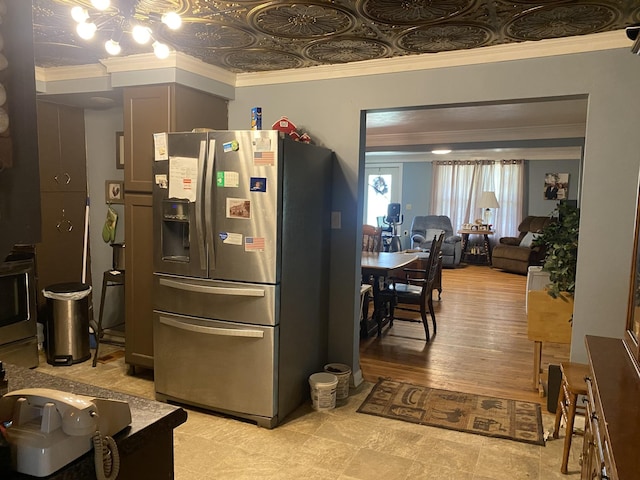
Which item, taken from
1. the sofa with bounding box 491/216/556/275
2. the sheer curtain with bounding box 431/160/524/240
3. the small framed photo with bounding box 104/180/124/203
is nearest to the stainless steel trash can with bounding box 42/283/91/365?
the small framed photo with bounding box 104/180/124/203

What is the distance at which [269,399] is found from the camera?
9.02 feet

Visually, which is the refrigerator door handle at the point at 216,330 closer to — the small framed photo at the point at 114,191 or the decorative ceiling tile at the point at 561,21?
the small framed photo at the point at 114,191

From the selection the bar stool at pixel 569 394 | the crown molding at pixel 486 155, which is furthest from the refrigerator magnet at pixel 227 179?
the crown molding at pixel 486 155

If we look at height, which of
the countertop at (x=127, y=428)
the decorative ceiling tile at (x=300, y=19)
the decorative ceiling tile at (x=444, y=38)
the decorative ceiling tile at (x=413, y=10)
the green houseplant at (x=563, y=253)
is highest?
the decorative ceiling tile at (x=444, y=38)

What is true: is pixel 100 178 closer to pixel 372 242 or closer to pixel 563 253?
pixel 372 242

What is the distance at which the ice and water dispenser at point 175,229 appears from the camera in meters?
2.95

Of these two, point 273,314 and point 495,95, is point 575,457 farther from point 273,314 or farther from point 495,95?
point 495,95

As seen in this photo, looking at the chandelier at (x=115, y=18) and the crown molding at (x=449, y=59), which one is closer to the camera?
the chandelier at (x=115, y=18)

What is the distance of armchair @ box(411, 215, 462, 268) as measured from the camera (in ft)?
30.6

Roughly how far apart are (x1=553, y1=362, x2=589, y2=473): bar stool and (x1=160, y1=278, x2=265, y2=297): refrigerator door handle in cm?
167

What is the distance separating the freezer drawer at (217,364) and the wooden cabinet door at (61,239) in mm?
1684

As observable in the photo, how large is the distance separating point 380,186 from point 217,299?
29.2ft

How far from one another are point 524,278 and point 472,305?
274cm

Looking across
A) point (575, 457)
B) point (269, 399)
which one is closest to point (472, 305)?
point (575, 457)
